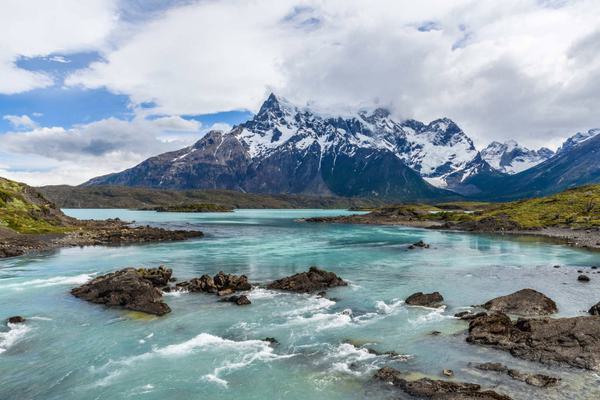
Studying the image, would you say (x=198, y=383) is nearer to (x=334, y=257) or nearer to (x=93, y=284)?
(x=93, y=284)

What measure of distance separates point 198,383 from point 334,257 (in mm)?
66893

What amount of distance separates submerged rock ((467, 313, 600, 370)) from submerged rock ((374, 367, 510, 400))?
27.6 feet

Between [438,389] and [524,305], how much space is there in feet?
81.3

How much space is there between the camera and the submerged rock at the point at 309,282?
200 feet

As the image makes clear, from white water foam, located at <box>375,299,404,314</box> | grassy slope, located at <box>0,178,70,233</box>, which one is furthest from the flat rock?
grassy slope, located at <box>0,178,70,233</box>

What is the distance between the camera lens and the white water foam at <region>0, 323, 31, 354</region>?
39050 mm

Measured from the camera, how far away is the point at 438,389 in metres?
29.0

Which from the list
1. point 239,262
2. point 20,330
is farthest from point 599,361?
point 239,262

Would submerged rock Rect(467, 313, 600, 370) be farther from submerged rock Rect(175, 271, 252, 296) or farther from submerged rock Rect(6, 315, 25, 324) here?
submerged rock Rect(6, 315, 25, 324)

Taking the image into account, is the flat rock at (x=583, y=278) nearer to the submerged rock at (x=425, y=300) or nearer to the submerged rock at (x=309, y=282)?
the submerged rock at (x=425, y=300)

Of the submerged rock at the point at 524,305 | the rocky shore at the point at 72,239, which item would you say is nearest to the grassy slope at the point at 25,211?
the rocky shore at the point at 72,239

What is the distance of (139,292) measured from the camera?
53031 mm

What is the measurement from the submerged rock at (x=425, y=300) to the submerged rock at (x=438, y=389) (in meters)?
21.2

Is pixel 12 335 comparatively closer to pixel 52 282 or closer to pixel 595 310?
pixel 52 282
